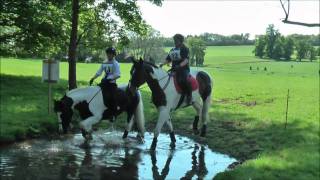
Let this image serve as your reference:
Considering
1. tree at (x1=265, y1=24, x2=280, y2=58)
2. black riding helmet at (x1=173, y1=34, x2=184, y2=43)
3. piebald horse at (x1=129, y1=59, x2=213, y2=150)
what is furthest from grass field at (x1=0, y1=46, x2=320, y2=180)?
tree at (x1=265, y1=24, x2=280, y2=58)

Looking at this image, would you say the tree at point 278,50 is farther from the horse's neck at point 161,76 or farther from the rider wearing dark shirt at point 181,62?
the horse's neck at point 161,76

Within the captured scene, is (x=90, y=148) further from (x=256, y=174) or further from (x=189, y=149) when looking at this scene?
(x=256, y=174)

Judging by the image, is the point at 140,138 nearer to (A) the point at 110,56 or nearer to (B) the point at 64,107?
(B) the point at 64,107

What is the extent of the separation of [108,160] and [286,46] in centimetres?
8298

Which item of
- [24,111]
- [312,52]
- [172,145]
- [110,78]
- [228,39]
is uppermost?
[228,39]

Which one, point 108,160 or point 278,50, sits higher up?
point 278,50

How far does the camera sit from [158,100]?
1233cm

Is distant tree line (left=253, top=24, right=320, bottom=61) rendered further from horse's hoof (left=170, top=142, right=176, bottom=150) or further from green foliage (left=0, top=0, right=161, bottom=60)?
horse's hoof (left=170, top=142, right=176, bottom=150)

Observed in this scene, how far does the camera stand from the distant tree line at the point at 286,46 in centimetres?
8300

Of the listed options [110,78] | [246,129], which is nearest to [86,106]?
[110,78]

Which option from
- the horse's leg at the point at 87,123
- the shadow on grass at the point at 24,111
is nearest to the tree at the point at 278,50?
the shadow on grass at the point at 24,111

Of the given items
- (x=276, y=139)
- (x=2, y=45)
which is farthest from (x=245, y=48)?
(x=276, y=139)

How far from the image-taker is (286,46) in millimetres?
89562

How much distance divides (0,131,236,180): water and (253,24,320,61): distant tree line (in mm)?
69683
